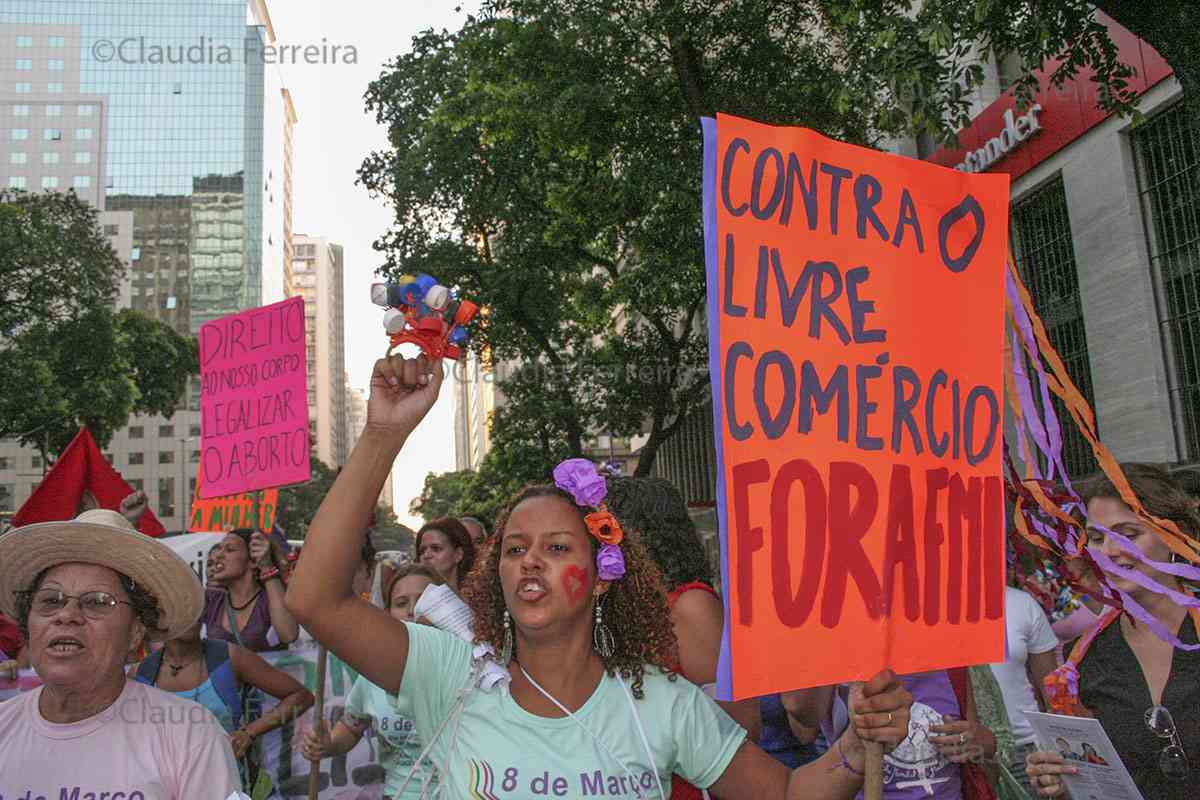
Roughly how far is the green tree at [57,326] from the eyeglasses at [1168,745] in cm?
3166

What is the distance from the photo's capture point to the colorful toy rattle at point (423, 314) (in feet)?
7.73

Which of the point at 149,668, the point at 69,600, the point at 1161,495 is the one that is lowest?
the point at 149,668

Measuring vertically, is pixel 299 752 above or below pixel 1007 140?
below

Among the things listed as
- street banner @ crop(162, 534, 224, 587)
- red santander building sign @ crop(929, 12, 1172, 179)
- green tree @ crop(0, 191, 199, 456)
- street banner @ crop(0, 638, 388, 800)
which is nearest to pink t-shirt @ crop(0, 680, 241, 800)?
street banner @ crop(0, 638, 388, 800)

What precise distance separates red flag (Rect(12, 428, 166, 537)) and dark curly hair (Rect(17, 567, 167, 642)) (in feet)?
9.62

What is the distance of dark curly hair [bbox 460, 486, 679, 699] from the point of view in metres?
2.66

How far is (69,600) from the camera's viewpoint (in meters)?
3.13

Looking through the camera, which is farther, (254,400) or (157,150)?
(157,150)

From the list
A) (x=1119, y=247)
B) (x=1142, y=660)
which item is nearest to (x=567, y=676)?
(x=1142, y=660)

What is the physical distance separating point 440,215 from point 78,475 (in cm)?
1549

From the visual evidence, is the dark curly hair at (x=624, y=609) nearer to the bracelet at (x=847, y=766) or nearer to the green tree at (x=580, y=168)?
the bracelet at (x=847, y=766)

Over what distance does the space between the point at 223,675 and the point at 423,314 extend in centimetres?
304

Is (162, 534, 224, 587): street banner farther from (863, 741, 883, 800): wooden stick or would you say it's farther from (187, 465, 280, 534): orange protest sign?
(863, 741, 883, 800): wooden stick

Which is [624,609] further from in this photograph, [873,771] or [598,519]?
[873,771]
